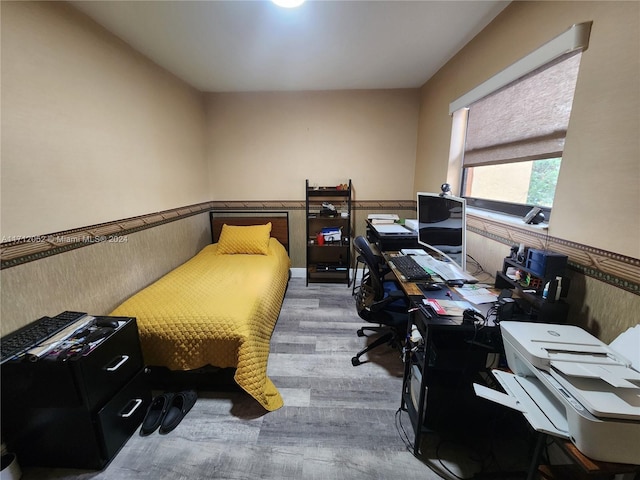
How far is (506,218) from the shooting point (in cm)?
172

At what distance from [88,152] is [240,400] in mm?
1908

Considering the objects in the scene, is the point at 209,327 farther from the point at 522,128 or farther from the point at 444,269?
the point at 522,128

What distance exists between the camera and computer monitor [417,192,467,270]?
1643 millimetres

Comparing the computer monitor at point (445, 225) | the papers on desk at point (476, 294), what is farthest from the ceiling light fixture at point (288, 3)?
the papers on desk at point (476, 294)

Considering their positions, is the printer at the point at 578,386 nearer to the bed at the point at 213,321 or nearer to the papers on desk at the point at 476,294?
the papers on desk at the point at 476,294

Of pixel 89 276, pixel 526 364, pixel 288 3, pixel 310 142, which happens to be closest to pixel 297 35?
pixel 288 3

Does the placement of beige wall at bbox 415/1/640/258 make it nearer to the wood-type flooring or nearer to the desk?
the desk

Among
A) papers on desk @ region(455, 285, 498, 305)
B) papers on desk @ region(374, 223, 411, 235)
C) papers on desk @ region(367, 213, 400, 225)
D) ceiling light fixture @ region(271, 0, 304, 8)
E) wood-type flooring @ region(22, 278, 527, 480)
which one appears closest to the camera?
wood-type flooring @ region(22, 278, 527, 480)

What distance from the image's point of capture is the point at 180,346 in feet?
5.26

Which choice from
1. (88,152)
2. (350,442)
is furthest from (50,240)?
(350,442)

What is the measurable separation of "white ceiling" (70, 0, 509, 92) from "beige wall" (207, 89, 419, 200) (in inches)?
17.3

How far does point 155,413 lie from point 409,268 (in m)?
1.80

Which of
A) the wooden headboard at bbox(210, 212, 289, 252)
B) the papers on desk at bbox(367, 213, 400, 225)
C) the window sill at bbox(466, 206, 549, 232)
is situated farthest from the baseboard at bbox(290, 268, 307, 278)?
the window sill at bbox(466, 206, 549, 232)

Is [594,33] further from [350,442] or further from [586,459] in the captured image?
Result: [350,442]
